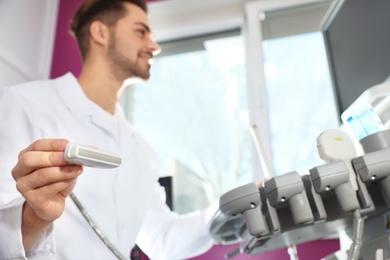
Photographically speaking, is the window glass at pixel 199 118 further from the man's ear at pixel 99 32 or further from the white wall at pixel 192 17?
the man's ear at pixel 99 32

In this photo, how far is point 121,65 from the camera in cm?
134

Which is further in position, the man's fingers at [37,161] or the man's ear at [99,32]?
the man's ear at [99,32]

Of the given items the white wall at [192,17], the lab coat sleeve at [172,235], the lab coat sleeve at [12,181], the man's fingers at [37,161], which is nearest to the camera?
the man's fingers at [37,161]

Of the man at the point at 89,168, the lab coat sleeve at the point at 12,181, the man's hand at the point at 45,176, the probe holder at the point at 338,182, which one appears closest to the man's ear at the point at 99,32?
the man at the point at 89,168

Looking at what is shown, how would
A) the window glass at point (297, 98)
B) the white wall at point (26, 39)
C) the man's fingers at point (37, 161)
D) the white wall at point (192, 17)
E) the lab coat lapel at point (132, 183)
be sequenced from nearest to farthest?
1. the man's fingers at point (37, 161)
2. the lab coat lapel at point (132, 183)
3. the window glass at point (297, 98)
4. the white wall at point (26, 39)
5. the white wall at point (192, 17)

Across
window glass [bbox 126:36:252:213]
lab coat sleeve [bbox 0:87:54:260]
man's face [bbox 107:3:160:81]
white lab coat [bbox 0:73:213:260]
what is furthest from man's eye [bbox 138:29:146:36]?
lab coat sleeve [bbox 0:87:54:260]

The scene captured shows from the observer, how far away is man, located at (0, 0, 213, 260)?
1.79 ft

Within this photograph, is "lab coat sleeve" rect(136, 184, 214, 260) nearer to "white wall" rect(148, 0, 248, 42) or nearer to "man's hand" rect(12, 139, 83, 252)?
"man's hand" rect(12, 139, 83, 252)

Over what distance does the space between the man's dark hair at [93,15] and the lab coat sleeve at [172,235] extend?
657 mm

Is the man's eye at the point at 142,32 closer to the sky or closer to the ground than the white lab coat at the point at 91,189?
closer to the sky

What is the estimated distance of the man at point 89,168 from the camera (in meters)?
0.55

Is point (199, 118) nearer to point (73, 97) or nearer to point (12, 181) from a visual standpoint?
point (73, 97)

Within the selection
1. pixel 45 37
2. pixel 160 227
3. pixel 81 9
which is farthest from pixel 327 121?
pixel 45 37

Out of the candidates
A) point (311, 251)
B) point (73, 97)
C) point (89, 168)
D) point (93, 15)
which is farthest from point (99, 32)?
point (311, 251)
